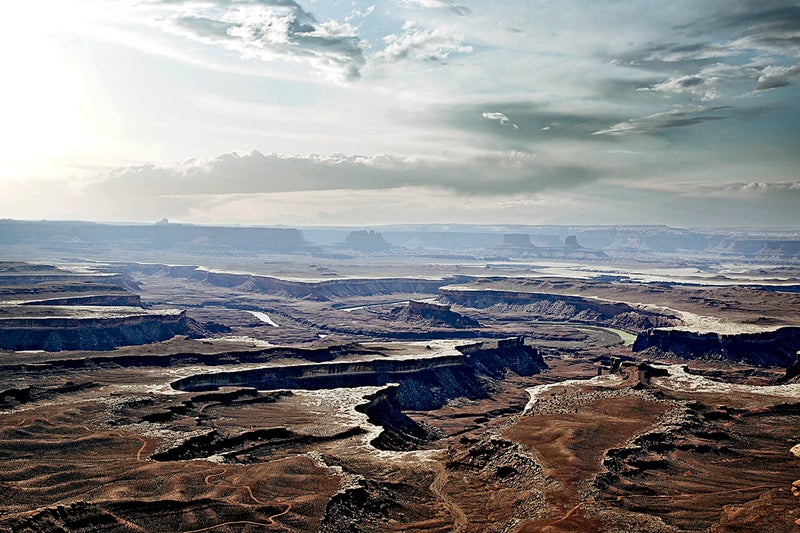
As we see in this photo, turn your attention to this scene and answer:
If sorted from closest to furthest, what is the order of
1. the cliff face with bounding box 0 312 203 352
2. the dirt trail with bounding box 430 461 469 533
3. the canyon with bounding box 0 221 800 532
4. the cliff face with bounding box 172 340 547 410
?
the canyon with bounding box 0 221 800 532
the dirt trail with bounding box 430 461 469 533
the cliff face with bounding box 172 340 547 410
the cliff face with bounding box 0 312 203 352

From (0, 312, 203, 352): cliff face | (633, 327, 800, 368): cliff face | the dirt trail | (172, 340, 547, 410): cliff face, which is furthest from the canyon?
(633, 327, 800, 368): cliff face

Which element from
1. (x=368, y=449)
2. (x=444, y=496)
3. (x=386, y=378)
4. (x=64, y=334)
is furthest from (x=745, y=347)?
(x=64, y=334)

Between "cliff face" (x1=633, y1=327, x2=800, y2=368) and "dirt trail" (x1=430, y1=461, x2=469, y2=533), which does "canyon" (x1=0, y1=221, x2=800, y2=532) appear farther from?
"cliff face" (x1=633, y1=327, x2=800, y2=368)

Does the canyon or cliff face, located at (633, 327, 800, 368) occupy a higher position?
the canyon

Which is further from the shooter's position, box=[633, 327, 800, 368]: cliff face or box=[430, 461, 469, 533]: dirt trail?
box=[633, 327, 800, 368]: cliff face

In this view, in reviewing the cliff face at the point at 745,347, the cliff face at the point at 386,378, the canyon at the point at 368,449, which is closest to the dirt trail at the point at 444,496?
the canyon at the point at 368,449

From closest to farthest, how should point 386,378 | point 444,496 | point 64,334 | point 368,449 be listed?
point 444,496 < point 368,449 < point 386,378 < point 64,334

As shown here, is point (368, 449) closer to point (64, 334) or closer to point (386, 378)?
point (386, 378)

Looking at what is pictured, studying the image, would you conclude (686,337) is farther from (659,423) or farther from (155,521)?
(155,521)

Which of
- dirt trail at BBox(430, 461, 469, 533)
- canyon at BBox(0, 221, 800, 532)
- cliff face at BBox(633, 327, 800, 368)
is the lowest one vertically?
cliff face at BBox(633, 327, 800, 368)
